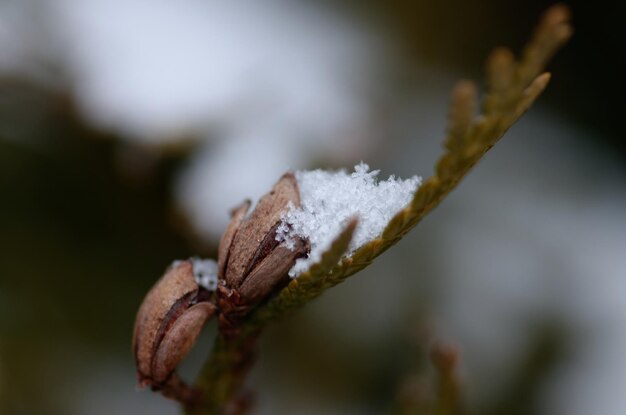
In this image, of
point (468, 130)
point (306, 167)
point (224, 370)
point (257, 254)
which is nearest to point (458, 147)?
point (468, 130)

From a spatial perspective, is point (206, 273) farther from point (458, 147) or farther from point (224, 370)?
point (458, 147)

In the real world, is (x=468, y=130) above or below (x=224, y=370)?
above

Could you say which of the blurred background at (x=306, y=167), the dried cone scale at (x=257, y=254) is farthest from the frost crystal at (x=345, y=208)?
the blurred background at (x=306, y=167)

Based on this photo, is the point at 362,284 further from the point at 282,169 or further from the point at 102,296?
the point at 102,296

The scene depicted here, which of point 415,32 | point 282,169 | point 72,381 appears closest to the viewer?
point 72,381

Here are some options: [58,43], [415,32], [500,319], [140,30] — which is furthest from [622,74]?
[58,43]

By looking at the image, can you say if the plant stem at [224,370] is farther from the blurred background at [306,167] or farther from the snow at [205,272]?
the blurred background at [306,167]
